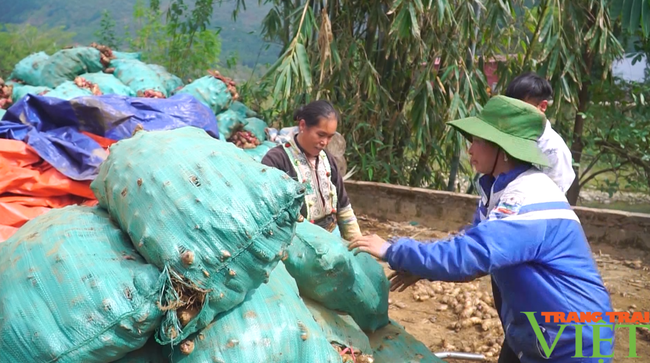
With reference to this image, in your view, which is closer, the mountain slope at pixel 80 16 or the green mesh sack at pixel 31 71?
the green mesh sack at pixel 31 71

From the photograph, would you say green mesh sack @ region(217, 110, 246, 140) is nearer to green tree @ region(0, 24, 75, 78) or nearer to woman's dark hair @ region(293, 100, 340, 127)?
woman's dark hair @ region(293, 100, 340, 127)

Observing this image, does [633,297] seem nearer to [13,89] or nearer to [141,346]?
[141,346]

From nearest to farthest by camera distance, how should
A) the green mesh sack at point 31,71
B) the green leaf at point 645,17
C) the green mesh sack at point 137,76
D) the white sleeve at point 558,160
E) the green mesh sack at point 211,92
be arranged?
the white sleeve at point 558,160 → the green leaf at point 645,17 → the green mesh sack at point 211,92 → the green mesh sack at point 137,76 → the green mesh sack at point 31,71

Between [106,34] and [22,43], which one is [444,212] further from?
[22,43]

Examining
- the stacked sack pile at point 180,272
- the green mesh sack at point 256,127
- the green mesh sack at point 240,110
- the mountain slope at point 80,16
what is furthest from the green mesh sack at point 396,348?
the mountain slope at point 80,16

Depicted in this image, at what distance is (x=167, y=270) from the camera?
4.74 feet

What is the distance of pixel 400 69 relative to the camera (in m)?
6.18

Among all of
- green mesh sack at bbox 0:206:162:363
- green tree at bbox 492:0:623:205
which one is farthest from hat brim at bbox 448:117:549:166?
green tree at bbox 492:0:623:205

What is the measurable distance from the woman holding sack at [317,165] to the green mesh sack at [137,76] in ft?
8.11

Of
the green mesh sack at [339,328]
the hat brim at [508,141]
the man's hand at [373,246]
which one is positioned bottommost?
the green mesh sack at [339,328]

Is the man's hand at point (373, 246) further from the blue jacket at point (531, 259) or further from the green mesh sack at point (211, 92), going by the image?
the green mesh sack at point (211, 92)

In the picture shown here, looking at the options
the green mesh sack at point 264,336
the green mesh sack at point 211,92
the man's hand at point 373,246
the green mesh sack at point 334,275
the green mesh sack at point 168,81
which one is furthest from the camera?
the green mesh sack at point 168,81

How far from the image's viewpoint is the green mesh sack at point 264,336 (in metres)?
1.56

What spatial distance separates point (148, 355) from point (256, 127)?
384 cm
